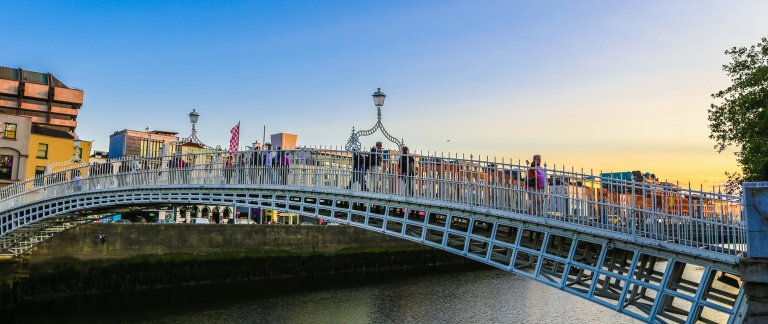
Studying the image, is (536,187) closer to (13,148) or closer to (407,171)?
(407,171)

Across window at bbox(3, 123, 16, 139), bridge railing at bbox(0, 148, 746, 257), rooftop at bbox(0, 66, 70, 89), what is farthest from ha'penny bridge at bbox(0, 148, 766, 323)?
rooftop at bbox(0, 66, 70, 89)

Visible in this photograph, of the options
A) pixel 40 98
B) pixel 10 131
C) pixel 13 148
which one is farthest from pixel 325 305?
pixel 40 98

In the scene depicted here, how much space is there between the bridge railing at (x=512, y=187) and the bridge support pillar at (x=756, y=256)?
1.89ft

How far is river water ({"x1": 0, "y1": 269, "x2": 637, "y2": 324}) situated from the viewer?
21125 millimetres

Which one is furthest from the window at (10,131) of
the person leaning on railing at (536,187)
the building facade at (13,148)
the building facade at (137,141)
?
the person leaning on railing at (536,187)

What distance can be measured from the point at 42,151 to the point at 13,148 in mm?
2745

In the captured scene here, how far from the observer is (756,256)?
791cm

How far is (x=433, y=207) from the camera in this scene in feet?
39.8

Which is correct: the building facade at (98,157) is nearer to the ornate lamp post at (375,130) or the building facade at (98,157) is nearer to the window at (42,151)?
the window at (42,151)

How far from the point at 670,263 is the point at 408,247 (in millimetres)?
30082

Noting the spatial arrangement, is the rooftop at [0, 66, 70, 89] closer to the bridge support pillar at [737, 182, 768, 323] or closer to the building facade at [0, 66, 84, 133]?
the building facade at [0, 66, 84, 133]

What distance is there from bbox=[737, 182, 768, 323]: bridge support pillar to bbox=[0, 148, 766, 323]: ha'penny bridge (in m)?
0.03

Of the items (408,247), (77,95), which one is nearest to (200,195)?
(408,247)

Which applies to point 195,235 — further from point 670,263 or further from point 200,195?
point 670,263
